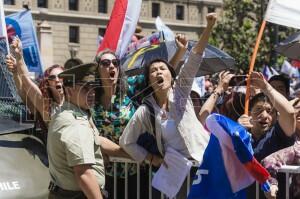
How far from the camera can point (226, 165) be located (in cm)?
446

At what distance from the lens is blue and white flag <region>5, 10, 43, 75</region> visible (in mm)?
9188

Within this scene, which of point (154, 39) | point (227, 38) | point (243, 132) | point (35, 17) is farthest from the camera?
point (35, 17)

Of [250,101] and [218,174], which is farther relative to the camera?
[250,101]

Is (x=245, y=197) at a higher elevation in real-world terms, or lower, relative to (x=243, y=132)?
lower

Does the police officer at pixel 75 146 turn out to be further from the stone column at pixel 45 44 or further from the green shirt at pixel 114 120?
the stone column at pixel 45 44

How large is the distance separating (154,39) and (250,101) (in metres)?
4.36

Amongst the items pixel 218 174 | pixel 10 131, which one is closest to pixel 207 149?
pixel 218 174

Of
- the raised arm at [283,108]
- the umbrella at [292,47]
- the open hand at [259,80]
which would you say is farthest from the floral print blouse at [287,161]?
the umbrella at [292,47]

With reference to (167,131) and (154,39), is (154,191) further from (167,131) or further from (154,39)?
(154,39)

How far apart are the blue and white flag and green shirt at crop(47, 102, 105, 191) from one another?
470 cm

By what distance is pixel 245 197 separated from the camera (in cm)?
450

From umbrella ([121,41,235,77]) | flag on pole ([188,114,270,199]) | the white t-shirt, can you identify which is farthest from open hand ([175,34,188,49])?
umbrella ([121,41,235,77])

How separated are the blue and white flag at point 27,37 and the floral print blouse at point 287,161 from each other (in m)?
5.29

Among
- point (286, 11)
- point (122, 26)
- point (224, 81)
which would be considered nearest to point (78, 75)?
point (224, 81)
